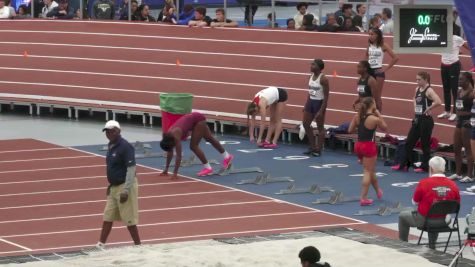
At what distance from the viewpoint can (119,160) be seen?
1706 cm

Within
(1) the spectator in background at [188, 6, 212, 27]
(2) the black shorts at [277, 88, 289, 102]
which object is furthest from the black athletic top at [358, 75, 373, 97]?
(1) the spectator in background at [188, 6, 212, 27]

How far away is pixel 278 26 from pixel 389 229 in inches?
443

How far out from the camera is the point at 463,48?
25094mm

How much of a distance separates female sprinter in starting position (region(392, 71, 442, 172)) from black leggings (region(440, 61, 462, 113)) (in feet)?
4.53

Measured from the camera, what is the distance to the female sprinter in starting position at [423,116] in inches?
884

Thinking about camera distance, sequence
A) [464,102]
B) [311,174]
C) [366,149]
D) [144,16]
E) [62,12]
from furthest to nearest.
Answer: [62,12], [144,16], [311,174], [464,102], [366,149]

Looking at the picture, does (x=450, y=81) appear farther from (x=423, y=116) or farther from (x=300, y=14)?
(x=300, y=14)

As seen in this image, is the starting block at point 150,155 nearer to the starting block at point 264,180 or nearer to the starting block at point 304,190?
the starting block at point 264,180

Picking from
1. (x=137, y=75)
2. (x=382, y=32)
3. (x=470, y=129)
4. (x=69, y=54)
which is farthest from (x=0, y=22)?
(x=470, y=129)

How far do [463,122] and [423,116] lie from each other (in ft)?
2.80

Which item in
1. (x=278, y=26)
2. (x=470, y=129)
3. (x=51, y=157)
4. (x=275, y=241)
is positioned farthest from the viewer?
(x=278, y=26)

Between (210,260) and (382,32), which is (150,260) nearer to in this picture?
(210,260)

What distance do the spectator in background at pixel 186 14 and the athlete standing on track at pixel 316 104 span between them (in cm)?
605

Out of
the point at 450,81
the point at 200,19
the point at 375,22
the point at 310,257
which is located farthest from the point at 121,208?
the point at 200,19
